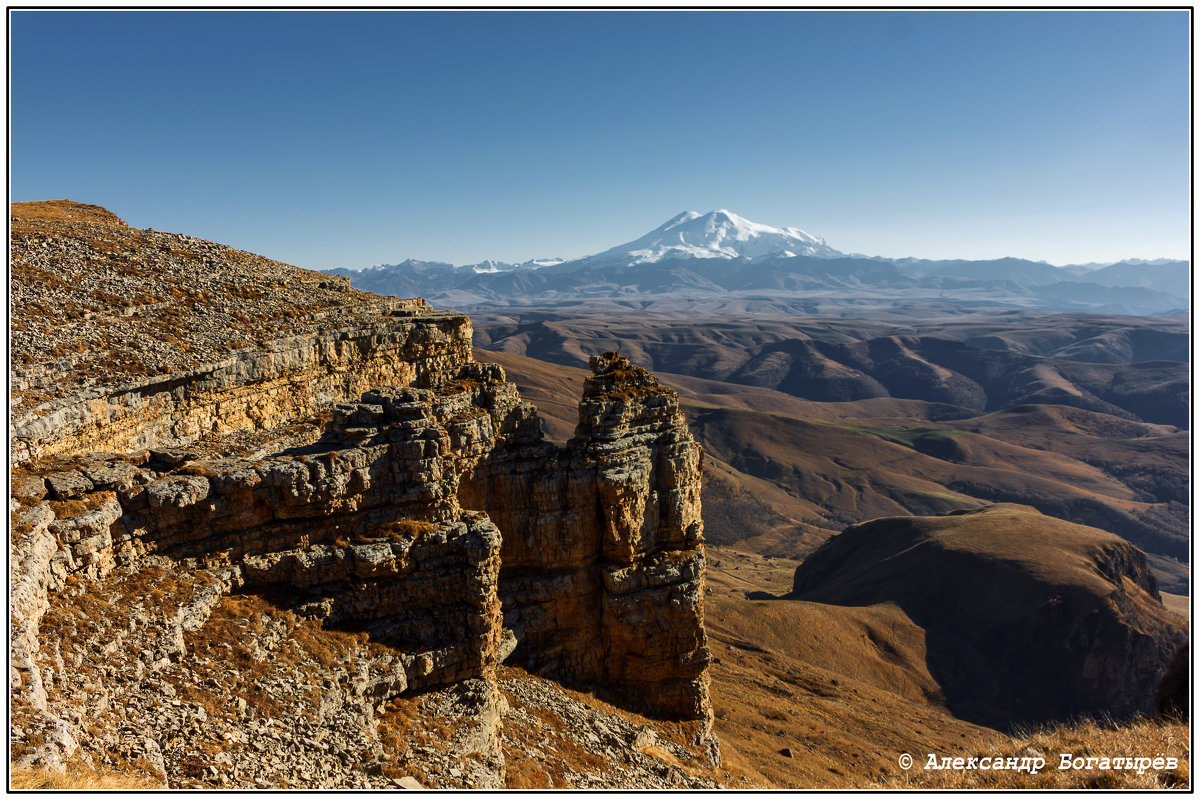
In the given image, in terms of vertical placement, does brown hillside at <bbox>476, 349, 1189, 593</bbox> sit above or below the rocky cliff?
below

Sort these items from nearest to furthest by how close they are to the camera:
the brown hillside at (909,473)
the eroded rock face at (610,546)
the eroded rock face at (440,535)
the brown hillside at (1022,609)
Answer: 1. the eroded rock face at (440,535)
2. the eroded rock face at (610,546)
3. the brown hillside at (1022,609)
4. the brown hillside at (909,473)

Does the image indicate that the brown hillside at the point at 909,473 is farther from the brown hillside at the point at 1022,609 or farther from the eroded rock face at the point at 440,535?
the eroded rock face at the point at 440,535

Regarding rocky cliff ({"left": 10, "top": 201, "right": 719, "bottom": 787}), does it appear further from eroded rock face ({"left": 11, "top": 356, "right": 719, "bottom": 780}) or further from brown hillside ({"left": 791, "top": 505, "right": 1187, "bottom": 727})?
brown hillside ({"left": 791, "top": 505, "right": 1187, "bottom": 727})

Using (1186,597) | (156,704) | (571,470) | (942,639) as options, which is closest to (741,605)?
(942,639)

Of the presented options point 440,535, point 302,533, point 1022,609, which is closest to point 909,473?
point 1022,609

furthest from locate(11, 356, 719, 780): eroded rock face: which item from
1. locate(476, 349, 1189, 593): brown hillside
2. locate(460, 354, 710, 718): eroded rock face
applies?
locate(476, 349, 1189, 593): brown hillside

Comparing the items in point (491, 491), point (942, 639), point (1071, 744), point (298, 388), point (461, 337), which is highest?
point (461, 337)

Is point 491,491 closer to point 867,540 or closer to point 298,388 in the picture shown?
point 298,388

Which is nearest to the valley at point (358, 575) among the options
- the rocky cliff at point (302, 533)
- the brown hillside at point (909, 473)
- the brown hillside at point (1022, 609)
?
the rocky cliff at point (302, 533)
